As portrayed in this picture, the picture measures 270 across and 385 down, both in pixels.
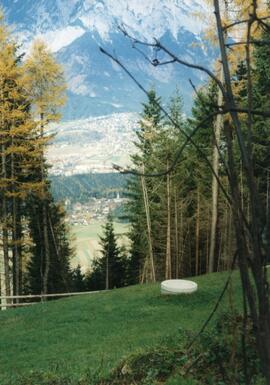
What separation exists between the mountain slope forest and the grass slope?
0.18 m

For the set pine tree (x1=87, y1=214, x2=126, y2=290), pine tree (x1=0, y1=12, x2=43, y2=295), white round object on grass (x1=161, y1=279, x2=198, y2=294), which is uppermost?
pine tree (x1=0, y1=12, x2=43, y2=295)

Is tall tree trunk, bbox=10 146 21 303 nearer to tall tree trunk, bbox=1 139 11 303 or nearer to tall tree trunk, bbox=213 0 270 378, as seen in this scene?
tall tree trunk, bbox=1 139 11 303

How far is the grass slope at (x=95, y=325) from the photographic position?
7.72 metres

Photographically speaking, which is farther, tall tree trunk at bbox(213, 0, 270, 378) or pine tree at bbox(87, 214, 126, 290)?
pine tree at bbox(87, 214, 126, 290)

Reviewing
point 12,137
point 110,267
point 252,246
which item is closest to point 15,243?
point 12,137

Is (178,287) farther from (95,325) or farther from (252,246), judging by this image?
(252,246)

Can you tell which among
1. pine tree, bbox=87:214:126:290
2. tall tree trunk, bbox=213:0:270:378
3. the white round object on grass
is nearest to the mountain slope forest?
tall tree trunk, bbox=213:0:270:378

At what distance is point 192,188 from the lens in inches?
1124

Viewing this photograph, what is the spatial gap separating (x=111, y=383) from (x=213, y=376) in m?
0.93

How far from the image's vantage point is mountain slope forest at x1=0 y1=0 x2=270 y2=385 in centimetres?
103

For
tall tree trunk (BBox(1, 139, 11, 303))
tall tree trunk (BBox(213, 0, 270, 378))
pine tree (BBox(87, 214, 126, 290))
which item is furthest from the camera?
pine tree (BBox(87, 214, 126, 290))

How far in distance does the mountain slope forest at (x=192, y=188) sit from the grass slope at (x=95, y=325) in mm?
181

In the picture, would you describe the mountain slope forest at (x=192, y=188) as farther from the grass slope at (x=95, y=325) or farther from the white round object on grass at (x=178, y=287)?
the white round object on grass at (x=178, y=287)

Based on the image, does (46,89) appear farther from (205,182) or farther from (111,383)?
(111,383)
